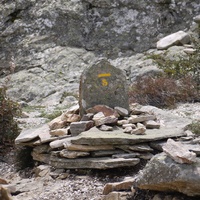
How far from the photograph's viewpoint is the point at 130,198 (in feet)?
15.3

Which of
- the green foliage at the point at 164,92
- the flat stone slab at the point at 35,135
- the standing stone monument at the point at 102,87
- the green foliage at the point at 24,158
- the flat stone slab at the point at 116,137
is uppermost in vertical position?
the standing stone monument at the point at 102,87

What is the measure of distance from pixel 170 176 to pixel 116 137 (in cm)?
163

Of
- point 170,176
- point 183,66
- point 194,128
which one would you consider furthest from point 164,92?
point 170,176

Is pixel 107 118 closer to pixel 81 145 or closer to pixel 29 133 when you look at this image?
pixel 81 145

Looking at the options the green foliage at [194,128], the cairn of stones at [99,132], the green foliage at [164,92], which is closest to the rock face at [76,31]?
the green foliage at [164,92]

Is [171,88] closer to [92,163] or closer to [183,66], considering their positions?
[183,66]

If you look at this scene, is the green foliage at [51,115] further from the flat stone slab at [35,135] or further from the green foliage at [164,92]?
the flat stone slab at [35,135]

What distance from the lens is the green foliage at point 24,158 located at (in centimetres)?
690

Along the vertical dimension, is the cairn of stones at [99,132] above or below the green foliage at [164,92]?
above

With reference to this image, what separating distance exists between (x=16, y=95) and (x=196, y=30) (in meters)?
6.31

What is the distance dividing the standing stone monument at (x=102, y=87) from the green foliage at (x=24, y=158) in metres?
1.06

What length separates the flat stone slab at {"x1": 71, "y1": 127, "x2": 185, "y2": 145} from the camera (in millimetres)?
5746

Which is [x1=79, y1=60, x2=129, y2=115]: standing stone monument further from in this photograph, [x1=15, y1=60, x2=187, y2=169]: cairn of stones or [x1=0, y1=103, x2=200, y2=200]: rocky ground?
[x1=0, y1=103, x2=200, y2=200]: rocky ground

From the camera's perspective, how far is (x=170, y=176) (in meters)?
4.21
